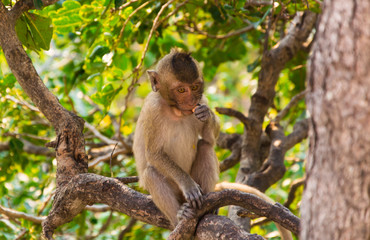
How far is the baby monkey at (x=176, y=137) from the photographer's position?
488 centimetres

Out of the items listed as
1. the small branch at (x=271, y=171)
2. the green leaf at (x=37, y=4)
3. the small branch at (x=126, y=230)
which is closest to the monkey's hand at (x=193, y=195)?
the small branch at (x=271, y=171)

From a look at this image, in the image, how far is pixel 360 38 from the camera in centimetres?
175

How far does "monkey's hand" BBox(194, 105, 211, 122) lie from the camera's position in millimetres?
4848

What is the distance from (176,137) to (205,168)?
0.53 metres

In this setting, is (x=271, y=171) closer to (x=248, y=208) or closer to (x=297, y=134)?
(x=297, y=134)

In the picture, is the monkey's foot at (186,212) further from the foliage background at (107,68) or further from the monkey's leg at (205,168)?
the foliage background at (107,68)

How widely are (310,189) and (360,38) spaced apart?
674 millimetres

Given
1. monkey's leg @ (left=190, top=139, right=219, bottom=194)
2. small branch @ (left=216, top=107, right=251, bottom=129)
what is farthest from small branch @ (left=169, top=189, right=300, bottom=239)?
small branch @ (left=216, top=107, right=251, bottom=129)

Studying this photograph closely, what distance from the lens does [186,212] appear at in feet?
14.0

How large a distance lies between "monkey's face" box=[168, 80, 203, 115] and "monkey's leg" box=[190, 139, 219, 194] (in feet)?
1.97

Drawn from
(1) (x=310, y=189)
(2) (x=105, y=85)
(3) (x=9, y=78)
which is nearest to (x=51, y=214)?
(2) (x=105, y=85)

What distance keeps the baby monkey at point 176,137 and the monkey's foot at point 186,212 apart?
0.25 feet

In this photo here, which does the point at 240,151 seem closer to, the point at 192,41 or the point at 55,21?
the point at 192,41

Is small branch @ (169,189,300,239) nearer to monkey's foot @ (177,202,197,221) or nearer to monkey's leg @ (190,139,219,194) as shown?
monkey's foot @ (177,202,197,221)
